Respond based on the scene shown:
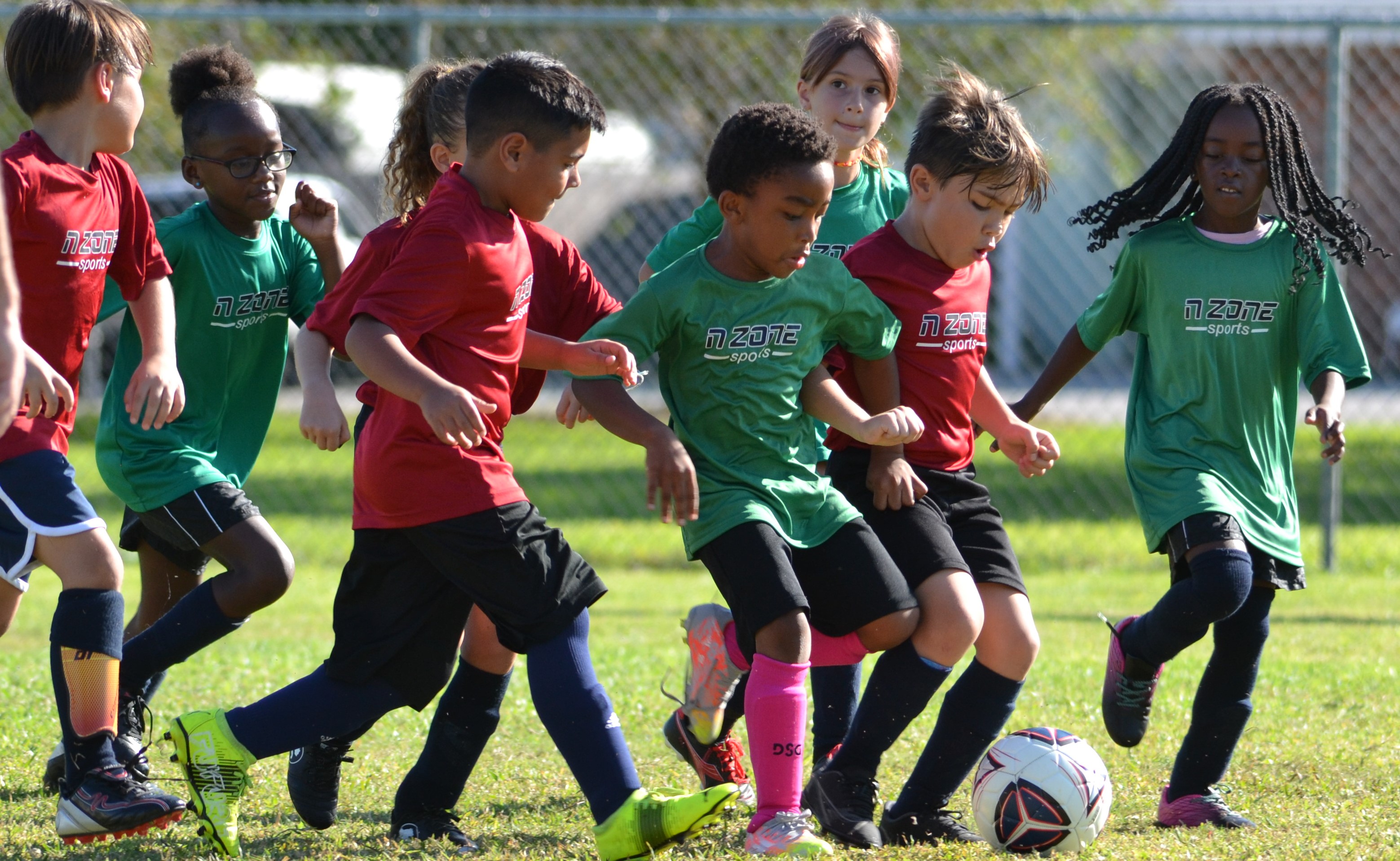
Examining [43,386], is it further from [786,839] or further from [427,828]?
[786,839]

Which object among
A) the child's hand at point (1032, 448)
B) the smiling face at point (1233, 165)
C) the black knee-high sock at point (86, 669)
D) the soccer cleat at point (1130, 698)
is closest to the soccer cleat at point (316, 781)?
the black knee-high sock at point (86, 669)

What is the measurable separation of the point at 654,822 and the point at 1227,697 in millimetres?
1716

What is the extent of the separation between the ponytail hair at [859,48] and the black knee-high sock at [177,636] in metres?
2.25

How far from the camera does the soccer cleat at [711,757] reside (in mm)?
4207

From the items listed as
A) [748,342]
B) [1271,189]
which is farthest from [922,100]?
[748,342]

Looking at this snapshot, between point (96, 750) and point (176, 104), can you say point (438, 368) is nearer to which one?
point (96, 750)

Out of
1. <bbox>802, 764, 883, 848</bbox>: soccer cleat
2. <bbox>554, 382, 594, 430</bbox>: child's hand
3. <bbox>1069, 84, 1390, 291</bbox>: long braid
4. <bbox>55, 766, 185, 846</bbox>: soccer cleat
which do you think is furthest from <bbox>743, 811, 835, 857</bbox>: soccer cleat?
<bbox>1069, 84, 1390, 291</bbox>: long braid

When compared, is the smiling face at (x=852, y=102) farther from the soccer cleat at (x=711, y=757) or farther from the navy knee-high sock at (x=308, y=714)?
the navy knee-high sock at (x=308, y=714)

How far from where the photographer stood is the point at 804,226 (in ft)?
11.6

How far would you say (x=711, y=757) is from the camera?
13.9 ft

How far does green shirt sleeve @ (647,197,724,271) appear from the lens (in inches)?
170

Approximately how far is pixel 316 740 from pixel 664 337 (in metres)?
1.25

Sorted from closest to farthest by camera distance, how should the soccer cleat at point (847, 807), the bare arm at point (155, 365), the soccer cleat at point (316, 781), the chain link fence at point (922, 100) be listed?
the soccer cleat at point (847, 807)
the bare arm at point (155, 365)
the soccer cleat at point (316, 781)
the chain link fence at point (922, 100)

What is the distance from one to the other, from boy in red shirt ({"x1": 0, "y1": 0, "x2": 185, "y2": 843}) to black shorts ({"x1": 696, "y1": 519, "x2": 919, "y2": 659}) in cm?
144
